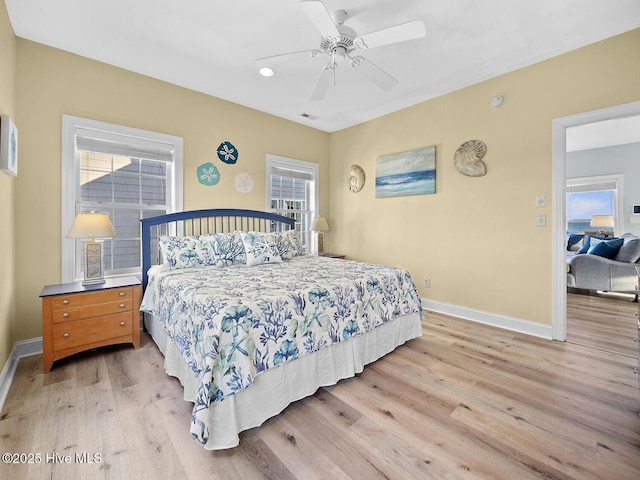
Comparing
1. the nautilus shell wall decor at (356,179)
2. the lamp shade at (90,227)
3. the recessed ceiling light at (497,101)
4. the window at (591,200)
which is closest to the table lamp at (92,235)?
the lamp shade at (90,227)

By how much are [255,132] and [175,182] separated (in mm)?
1373

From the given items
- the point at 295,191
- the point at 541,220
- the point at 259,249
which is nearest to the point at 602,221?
the point at 541,220

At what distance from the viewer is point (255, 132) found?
417 cm

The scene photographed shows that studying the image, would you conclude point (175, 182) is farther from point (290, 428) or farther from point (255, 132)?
point (290, 428)

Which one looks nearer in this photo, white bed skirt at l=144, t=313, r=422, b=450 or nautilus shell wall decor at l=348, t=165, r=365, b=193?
white bed skirt at l=144, t=313, r=422, b=450

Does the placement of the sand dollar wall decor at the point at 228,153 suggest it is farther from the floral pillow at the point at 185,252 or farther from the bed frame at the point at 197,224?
the floral pillow at the point at 185,252

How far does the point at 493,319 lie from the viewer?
3.35 meters

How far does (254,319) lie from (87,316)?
1.80 meters

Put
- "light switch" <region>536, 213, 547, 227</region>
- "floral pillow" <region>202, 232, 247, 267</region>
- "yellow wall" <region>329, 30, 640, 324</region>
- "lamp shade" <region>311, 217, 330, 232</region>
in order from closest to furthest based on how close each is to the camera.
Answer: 1. "yellow wall" <region>329, 30, 640, 324</region>
2. "light switch" <region>536, 213, 547, 227</region>
3. "floral pillow" <region>202, 232, 247, 267</region>
4. "lamp shade" <region>311, 217, 330, 232</region>

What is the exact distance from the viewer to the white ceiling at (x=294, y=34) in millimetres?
2203

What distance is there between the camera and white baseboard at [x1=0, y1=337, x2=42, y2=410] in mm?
1998

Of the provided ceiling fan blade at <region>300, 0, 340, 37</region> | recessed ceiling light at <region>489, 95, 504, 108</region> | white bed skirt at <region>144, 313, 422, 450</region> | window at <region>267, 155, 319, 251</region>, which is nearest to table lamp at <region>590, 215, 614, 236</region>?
recessed ceiling light at <region>489, 95, 504, 108</region>

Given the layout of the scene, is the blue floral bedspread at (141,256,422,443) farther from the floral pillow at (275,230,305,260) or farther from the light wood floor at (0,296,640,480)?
the floral pillow at (275,230,305,260)

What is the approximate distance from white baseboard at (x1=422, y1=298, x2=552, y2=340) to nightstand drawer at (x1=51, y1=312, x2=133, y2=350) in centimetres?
351
